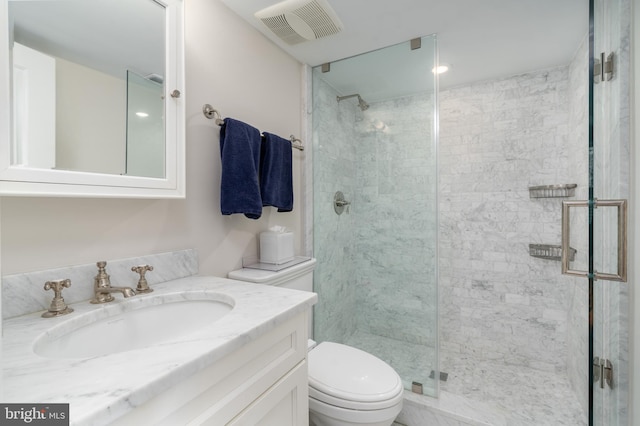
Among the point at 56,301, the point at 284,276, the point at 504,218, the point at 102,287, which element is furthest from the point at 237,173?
the point at 504,218

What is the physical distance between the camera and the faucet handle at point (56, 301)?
82 centimetres

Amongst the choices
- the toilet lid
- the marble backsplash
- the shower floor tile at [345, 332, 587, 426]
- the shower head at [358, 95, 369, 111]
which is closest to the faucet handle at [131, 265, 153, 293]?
the marble backsplash

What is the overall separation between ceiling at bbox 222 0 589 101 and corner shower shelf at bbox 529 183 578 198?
0.87 meters

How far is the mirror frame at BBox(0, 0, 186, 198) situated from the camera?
72 centimetres

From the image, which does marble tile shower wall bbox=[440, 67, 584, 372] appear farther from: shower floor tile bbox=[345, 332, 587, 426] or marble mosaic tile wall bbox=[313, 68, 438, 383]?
marble mosaic tile wall bbox=[313, 68, 438, 383]

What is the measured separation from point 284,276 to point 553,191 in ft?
6.38

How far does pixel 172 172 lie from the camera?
1141 mm

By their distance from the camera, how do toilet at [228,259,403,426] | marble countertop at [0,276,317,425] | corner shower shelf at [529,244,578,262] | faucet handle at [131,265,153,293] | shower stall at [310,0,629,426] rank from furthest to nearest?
corner shower shelf at [529,244,578,262], shower stall at [310,0,629,426], toilet at [228,259,403,426], faucet handle at [131,265,153,293], marble countertop at [0,276,317,425]

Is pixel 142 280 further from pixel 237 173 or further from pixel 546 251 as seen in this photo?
pixel 546 251

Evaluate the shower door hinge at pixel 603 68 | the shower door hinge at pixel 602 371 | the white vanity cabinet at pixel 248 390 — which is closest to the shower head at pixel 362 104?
the shower door hinge at pixel 603 68

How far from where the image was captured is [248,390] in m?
0.75

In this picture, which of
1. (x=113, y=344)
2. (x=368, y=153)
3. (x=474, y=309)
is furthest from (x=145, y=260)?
(x=474, y=309)

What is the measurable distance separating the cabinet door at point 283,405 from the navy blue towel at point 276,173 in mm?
916

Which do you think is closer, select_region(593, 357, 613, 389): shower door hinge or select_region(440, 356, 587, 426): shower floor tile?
select_region(593, 357, 613, 389): shower door hinge
